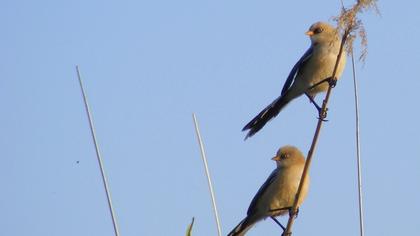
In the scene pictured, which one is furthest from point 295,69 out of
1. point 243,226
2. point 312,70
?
point 243,226

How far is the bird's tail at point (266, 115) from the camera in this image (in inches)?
174

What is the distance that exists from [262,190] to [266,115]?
0.52 meters

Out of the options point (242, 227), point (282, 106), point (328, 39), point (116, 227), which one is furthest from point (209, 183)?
point (328, 39)

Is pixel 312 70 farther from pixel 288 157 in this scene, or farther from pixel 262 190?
pixel 262 190

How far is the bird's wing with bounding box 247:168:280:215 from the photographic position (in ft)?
15.6

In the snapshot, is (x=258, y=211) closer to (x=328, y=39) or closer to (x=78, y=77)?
(x=328, y=39)

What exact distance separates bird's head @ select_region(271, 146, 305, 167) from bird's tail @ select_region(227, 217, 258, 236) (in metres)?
0.49

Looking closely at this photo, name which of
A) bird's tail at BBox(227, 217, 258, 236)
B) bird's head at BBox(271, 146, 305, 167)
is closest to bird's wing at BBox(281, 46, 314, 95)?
bird's head at BBox(271, 146, 305, 167)

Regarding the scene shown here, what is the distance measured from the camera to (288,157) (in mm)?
4992

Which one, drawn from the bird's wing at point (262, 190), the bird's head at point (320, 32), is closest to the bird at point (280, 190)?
the bird's wing at point (262, 190)

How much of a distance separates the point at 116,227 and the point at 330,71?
1938mm

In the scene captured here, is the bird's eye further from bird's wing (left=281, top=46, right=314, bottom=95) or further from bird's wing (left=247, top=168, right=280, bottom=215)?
bird's wing (left=247, top=168, right=280, bottom=215)

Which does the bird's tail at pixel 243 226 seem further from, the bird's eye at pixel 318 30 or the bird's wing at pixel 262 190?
the bird's eye at pixel 318 30

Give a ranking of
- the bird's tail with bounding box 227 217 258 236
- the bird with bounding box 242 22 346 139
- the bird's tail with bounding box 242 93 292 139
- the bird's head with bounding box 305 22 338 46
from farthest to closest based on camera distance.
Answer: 1. the bird's head with bounding box 305 22 338 46
2. the bird with bounding box 242 22 346 139
3. the bird's tail with bounding box 227 217 258 236
4. the bird's tail with bounding box 242 93 292 139
